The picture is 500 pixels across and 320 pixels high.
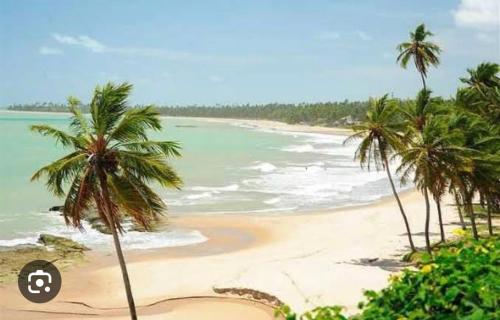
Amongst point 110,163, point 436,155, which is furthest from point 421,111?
point 110,163

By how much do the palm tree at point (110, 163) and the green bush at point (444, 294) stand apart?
8.63 meters

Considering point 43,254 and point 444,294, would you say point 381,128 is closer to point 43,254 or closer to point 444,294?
point 43,254

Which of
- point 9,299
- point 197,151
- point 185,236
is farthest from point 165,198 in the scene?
point 197,151

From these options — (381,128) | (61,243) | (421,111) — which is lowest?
(61,243)

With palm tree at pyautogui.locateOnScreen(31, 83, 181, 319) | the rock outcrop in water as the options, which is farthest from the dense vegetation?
the rock outcrop in water

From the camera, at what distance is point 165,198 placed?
132ft

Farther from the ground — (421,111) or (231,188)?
(421,111)

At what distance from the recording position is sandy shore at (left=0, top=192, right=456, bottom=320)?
17.1m

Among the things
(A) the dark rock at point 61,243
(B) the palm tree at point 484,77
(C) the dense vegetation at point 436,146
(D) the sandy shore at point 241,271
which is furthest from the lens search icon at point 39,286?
(B) the palm tree at point 484,77

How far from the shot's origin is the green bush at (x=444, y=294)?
11.6 feet

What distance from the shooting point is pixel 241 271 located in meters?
20.3

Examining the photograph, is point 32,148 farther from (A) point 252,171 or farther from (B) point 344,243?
(B) point 344,243

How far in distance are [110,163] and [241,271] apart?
31.7 ft

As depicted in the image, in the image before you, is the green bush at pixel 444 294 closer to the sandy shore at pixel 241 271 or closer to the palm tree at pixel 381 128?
the sandy shore at pixel 241 271
